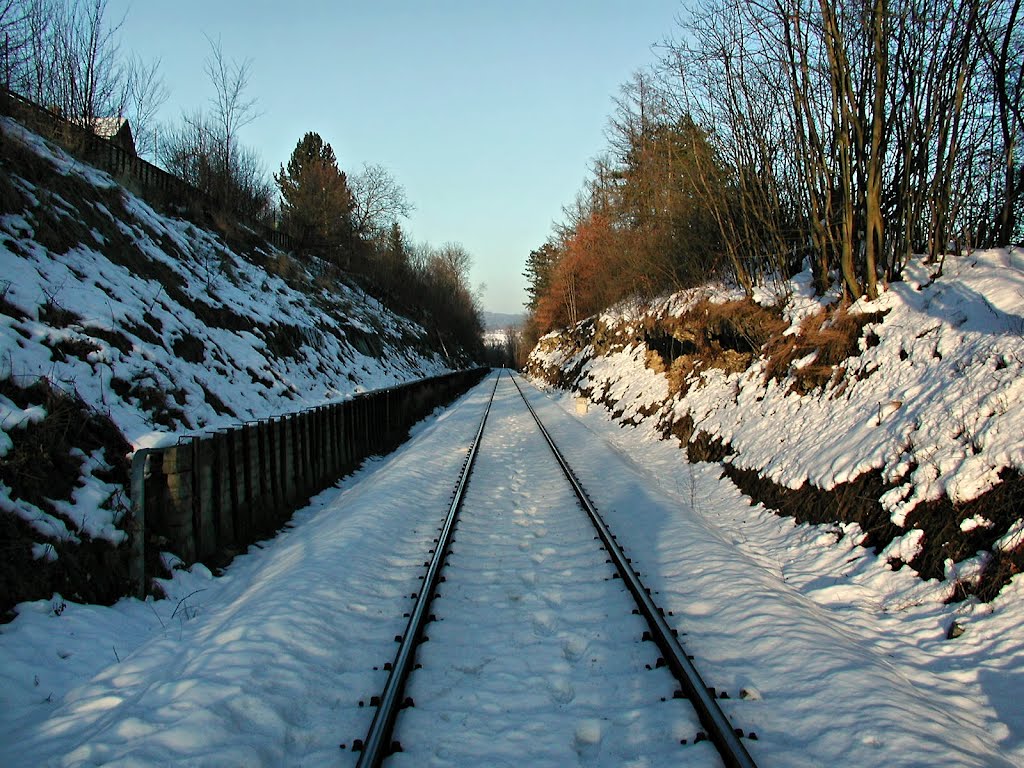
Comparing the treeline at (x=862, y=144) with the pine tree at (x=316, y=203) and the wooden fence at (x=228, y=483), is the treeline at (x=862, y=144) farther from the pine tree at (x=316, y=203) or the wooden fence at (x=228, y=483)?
the pine tree at (x=316, y=203)

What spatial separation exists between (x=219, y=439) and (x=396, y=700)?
14.7 ft

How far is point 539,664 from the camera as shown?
3957 mm

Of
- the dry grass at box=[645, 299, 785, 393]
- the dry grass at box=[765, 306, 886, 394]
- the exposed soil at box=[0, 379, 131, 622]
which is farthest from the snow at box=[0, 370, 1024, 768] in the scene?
the dry grass at box=[645, 299, 785, 393]

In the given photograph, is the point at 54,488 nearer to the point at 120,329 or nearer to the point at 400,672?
the point at 120,329

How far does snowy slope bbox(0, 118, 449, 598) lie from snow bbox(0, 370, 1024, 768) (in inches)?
59.4

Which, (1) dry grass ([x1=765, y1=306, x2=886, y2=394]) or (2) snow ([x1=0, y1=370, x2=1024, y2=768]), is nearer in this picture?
(2) snow ([x1=0, y1=370, x2=1024, y2=768])

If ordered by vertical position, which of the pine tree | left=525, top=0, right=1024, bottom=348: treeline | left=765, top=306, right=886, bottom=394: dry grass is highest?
the pine tree

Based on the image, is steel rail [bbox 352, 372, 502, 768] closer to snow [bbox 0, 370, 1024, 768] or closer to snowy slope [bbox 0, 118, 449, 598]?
snow [bbox 0, 370, 1024, 768]

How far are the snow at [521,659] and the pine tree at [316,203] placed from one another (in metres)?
30.9

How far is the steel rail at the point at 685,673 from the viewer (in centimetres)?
285

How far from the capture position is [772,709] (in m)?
3.41

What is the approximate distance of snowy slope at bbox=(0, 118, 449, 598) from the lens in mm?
5738

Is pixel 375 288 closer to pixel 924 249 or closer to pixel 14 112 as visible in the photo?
pixel 14 112

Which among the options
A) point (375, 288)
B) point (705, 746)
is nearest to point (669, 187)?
point (705, 746)
